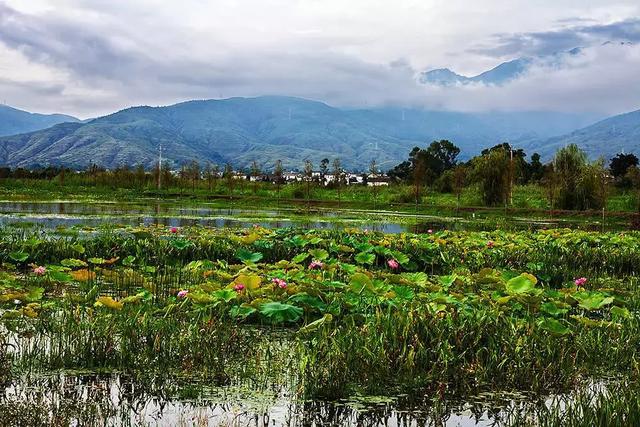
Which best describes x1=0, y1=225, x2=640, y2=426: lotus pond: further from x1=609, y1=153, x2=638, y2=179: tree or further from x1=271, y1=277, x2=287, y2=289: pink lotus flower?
x1=609, y1=153, x2=638, y2=179: tree

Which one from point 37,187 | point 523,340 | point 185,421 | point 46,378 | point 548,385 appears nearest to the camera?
point 185,421

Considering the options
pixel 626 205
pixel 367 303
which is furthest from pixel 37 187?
pixel 367 303

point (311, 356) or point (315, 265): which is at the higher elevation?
point (315, 265)

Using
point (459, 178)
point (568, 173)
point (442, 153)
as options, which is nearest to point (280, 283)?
point (568, 173)

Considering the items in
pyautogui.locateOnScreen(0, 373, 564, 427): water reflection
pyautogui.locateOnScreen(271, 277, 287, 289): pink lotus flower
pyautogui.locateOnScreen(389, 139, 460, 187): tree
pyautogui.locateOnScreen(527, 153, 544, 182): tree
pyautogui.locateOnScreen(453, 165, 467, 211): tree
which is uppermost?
pyautogui.locateOnScreen(389, 139, 460, 187): tree

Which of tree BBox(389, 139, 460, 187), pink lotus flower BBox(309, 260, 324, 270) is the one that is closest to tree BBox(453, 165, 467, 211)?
tree BBox(389, 139, 460, 187)

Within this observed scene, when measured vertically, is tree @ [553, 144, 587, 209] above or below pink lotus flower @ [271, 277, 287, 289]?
above

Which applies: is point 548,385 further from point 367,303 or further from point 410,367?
point 367,303

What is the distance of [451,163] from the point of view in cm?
7881

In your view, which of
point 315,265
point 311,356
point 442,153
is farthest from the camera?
point 442,153

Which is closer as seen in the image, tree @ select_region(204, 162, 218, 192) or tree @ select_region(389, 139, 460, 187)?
tree @ select_region(204, 162, 218, 192)

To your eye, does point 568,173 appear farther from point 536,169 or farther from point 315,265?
point 315,265

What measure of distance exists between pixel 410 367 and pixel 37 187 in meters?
47.6

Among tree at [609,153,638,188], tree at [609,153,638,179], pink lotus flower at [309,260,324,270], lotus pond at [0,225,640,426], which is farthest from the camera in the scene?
tree at [609,153,638,179]
